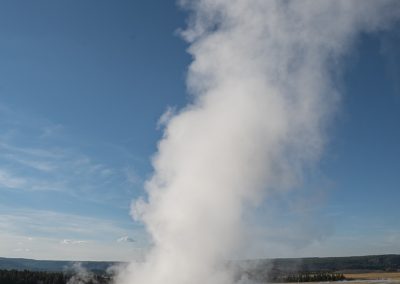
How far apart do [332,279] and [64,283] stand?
227 feet

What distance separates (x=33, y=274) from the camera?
111750 mm

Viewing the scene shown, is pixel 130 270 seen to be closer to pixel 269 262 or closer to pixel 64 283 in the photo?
pixel 269 262

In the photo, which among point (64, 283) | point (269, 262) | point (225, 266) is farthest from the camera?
point (64, 283)

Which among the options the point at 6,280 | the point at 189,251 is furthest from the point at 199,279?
the point at 6,280

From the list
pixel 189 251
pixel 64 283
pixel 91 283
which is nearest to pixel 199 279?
pixel 189 251

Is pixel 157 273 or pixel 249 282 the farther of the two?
pixel 249 282

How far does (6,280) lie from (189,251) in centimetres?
7633

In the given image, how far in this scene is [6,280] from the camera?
340 feet

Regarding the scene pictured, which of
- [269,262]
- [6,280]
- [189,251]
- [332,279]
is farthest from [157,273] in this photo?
[332,279]

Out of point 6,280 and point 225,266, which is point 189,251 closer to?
point 225,266

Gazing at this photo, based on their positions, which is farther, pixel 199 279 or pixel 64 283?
pixel 64 283

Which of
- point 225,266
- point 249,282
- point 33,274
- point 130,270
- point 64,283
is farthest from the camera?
point 33,274

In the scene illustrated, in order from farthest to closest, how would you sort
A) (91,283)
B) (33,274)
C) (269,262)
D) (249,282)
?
(33,274) < (91,283) < (269,262) < (249,282)

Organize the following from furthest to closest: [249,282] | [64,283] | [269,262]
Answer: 1. [64,283]
2. [269,262]
3. [249,282]
